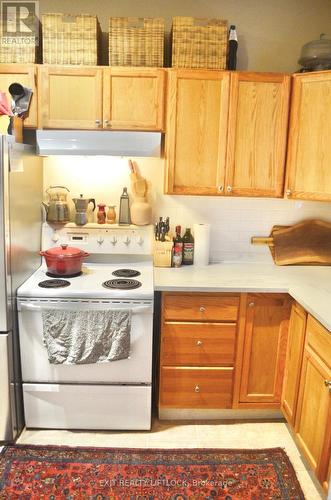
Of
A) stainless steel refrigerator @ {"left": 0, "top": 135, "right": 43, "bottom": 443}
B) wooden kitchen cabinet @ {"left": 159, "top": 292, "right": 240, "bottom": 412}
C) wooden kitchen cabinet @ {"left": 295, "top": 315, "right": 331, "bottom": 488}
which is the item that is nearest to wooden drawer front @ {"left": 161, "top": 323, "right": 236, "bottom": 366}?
wooden kitchen cabinet @ {"left": 159, "top": 292, "right": 240, "bottom": 412}

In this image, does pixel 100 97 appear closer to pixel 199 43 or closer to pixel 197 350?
pixel 199 43

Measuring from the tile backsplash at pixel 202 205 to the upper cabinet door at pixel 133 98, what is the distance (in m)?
0.38

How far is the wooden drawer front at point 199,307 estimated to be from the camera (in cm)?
265

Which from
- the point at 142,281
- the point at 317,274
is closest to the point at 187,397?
the point at 142,281

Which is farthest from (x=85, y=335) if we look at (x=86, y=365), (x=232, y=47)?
(x=232, y=47)

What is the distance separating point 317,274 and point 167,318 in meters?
1.11

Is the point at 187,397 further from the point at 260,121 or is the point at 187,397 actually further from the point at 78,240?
the point at 260,121

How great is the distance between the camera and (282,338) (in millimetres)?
2729

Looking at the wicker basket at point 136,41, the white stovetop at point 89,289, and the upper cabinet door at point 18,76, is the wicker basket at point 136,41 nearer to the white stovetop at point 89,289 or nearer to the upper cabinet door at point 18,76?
the upper cabinet door at point 18,76

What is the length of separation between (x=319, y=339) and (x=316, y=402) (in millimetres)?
321

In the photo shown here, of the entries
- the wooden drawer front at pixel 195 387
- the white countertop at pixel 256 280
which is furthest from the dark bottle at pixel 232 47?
the wooden drawer front at pixel 195 387

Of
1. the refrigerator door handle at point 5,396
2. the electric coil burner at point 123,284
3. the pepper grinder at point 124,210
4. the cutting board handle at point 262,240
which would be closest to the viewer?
the refrigerator door handle at point 5,396

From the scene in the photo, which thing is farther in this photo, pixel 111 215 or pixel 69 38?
pixel 111 215

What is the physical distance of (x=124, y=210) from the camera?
10.2ft
